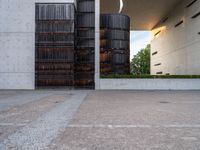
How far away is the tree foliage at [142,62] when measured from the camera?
80.3 metres

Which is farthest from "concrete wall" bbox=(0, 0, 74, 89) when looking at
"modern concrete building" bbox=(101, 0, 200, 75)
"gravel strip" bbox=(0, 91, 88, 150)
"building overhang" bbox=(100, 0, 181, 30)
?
"gravel strip" bbox=(0, 91, 88, 150)

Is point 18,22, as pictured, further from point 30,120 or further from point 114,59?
point 30,120

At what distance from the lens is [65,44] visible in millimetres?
29203

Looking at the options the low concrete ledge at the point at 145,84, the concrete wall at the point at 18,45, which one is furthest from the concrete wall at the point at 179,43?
the concrete wall at the point at 18,45

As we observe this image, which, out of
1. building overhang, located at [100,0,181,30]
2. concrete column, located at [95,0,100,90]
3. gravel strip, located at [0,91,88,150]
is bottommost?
gravel strip, located at [0,91,88,150]

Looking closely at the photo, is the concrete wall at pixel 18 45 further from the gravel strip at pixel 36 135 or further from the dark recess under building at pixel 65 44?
the gravel strip at pixel 36 135

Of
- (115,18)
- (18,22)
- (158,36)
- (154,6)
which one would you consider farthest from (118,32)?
(158,36)

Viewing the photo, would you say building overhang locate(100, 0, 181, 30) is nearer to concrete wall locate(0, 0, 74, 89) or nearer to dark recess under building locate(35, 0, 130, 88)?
dark recess under building locate(35, 0, 130, 88)

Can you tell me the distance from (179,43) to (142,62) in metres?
39.7

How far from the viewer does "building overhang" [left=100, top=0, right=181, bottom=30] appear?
40656mm

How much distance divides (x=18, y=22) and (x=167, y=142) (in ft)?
91.8

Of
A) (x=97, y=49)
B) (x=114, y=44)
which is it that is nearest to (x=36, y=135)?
(x=97, y=49)

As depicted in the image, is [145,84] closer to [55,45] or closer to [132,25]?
[55,45]

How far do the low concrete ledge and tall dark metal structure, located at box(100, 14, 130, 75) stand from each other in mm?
5912
